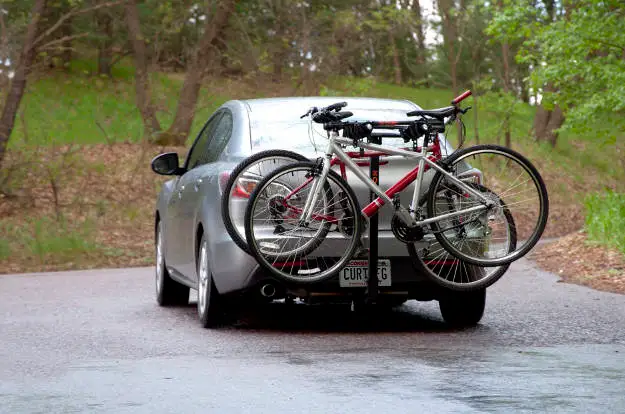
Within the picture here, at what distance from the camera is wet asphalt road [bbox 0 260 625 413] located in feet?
20.1

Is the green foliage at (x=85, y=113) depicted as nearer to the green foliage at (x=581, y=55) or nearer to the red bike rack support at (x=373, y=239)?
the green foliage at (x=581, y=55)

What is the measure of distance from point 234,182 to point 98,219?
532 inches

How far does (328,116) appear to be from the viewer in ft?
28.4

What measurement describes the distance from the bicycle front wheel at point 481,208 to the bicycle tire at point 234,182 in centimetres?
114

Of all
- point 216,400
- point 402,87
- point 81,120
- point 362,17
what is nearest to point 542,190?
point 216,400

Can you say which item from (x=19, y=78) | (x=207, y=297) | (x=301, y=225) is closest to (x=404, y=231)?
(x=301, y=225)

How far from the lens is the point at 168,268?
11.4 meters

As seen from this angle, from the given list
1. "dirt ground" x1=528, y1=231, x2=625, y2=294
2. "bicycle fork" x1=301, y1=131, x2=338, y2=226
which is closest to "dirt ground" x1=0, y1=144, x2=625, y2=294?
"dirt ground" x1=528, y1=231, x2=625, y2=294

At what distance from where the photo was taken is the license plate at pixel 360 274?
8773mm

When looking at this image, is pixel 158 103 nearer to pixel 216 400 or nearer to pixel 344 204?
pixel 344 204

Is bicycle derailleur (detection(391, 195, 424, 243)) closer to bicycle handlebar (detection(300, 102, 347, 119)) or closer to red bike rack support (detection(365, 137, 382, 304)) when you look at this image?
red bike rack support (detection(365, 137, 382, 304))

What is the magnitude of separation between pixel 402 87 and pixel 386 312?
56248 millimetres

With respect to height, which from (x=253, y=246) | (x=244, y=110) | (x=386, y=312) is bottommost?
(x=386, y=312)

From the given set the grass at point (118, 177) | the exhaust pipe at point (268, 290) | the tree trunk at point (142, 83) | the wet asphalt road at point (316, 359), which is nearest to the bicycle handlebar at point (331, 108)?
the exhaust pipe at point (268, 290)
